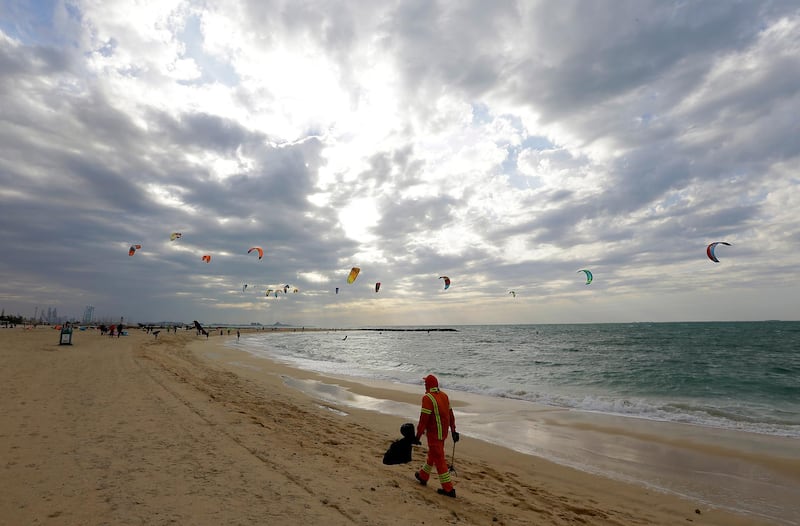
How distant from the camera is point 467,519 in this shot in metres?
4.70

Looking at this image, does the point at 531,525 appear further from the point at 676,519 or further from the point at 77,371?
the point at 77,371

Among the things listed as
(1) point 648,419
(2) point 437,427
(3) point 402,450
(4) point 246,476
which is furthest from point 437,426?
(1) point 648,419

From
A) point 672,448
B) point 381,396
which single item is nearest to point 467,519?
point 672,448

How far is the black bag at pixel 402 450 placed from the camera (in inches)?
214

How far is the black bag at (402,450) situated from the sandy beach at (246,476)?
0.38m

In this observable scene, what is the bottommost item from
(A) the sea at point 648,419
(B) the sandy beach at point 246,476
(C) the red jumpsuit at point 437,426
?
(A) the sea at point 648,419

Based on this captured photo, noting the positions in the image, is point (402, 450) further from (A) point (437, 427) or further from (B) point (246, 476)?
(B) point (246, 476)

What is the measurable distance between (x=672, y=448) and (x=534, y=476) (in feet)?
13.9

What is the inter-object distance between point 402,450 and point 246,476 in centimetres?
212

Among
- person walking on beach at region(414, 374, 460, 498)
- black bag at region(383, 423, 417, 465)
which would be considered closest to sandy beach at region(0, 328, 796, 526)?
person walking on beach at region(414, 374, 460, 498)

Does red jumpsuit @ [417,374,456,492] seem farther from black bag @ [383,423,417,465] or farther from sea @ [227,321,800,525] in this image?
sea @ [227,321,800,525]

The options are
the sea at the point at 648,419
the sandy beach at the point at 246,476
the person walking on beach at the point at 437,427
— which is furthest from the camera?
the sea at the point at 648,419

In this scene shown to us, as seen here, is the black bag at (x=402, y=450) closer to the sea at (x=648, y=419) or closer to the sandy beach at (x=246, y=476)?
the sandy beach at (x=246, y=476)

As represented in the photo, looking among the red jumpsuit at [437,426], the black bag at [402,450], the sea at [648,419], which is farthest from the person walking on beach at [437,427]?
the sea at [648,419]
